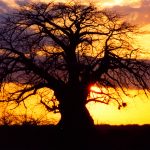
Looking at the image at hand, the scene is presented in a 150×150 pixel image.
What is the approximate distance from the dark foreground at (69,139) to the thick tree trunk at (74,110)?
39 cm

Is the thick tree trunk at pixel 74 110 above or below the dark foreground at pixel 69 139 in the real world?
above

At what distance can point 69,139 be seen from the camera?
30.8 m

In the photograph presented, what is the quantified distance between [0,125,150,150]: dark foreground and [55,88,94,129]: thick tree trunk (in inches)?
15.3

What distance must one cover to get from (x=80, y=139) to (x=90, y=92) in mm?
2043

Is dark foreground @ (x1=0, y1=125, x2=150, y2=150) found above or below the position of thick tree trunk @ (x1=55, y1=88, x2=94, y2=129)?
below

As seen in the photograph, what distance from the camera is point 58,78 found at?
30.6 m

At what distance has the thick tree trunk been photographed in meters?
30.5

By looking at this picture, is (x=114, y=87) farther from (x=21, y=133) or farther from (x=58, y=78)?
(x=21, y=133)

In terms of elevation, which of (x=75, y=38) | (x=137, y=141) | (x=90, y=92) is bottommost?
(x=137, y=141)

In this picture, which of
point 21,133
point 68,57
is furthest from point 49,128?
point 68,57

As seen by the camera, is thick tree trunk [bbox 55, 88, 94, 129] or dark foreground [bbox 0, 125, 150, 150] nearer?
→ dark foreground [bbox 0, 125, 150, 150]

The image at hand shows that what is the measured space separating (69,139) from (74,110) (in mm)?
1268

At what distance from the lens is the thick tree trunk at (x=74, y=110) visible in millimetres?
30484

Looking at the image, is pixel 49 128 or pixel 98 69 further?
pixel 49 128
